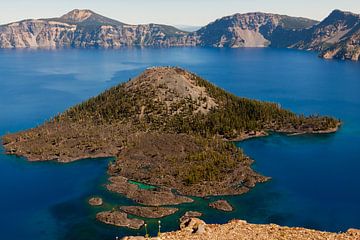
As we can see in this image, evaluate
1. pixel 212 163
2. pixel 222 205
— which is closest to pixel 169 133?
pixel 212 163

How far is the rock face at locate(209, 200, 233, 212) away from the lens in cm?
10482

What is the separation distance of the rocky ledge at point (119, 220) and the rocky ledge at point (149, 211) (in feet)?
8.90

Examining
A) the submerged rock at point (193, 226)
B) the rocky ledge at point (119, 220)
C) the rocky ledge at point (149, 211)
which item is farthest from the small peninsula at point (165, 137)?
the submerged rock at point (193, 226)

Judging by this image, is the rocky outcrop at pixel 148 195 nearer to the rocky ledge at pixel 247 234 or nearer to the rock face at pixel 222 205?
the rock face at pixel 222 205

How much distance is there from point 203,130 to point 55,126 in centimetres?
6489

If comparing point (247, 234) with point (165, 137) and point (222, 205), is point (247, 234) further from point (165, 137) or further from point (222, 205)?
point (165, 137)

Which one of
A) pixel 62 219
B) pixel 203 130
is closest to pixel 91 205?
pixel 62 219

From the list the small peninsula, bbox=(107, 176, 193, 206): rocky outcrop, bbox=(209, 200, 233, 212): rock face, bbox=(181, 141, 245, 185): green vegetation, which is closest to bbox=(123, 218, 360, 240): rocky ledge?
the small peninsula

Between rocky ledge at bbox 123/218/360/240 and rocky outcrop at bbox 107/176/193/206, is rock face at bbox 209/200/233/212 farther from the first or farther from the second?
rocky ledge at bbox 123/218/360/240

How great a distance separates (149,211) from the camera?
10331 cm

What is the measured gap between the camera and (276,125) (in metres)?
181

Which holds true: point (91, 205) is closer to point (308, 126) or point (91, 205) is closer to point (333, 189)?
point (333, 189)

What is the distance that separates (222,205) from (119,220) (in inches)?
1071

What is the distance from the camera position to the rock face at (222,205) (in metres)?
105
